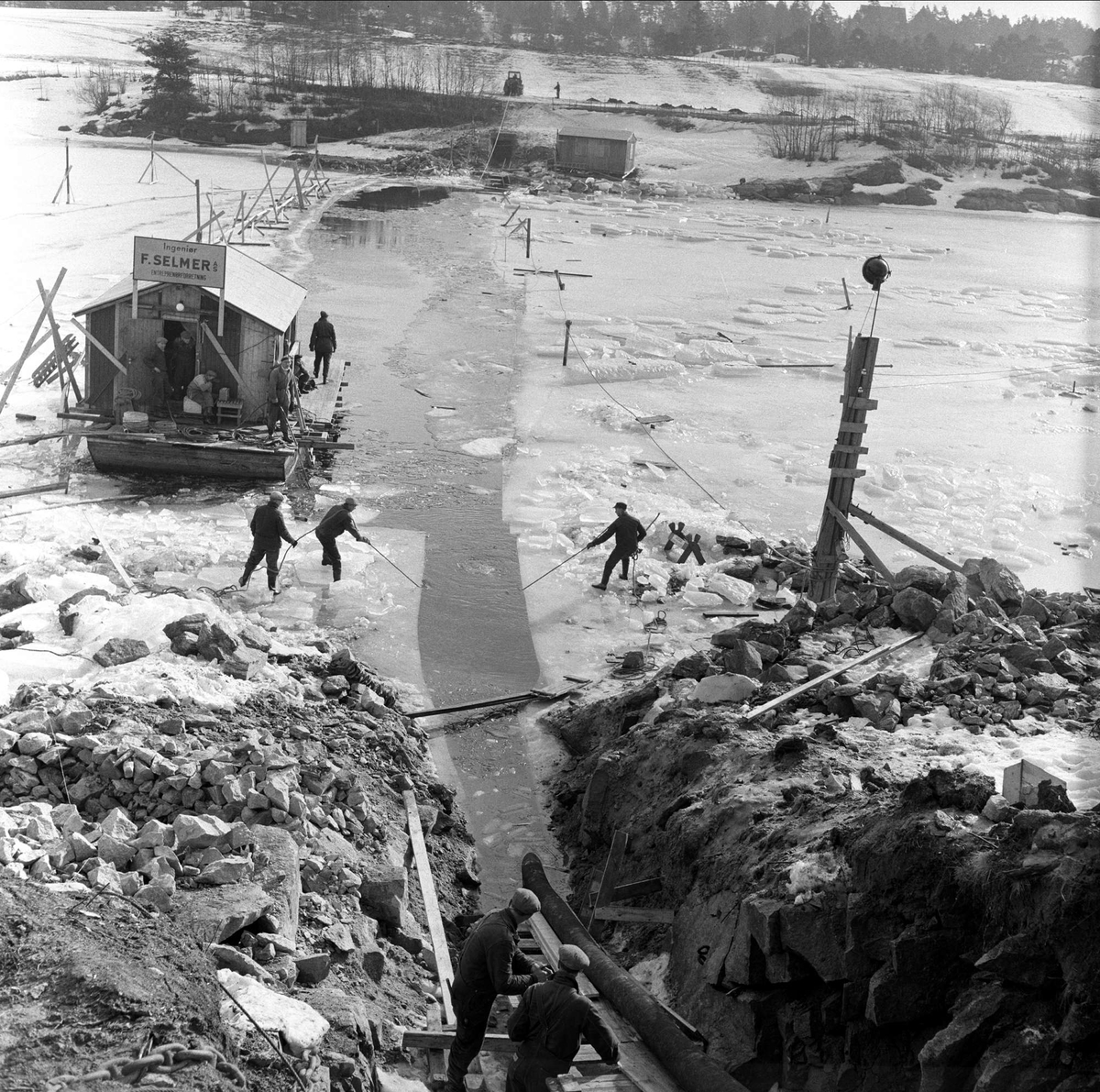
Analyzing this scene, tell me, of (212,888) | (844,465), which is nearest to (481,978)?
(212,888)

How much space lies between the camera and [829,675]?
34.2ft

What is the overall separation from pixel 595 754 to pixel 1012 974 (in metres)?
5.19

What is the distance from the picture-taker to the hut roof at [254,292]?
16.9 m

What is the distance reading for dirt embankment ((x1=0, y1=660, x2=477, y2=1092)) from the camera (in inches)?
203

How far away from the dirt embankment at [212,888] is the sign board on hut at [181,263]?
27.2ft

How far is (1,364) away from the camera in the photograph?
19688 millimetres

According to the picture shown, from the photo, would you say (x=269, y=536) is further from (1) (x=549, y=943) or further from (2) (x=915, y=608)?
(2) (x=915, y=608)

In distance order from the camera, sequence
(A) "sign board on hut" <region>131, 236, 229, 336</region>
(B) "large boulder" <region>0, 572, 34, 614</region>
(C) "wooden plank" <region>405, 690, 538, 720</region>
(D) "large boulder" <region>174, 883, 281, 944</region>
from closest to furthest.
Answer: (D) "large boulder" <region>174, 883, 281, 944</region>
(B) "large boulder" <region>0, 572, 34, 614</region>
(C) "wooden plank" <region>405, 690, 538, 720</region>
(A) "sign board on hut" <region>131, 236, 229, 336</region>

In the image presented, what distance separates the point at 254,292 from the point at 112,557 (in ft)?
21.1

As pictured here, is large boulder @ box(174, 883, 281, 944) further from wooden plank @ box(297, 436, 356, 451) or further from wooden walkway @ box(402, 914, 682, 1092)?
wooden plank @ box(297, 436, 356, 451)

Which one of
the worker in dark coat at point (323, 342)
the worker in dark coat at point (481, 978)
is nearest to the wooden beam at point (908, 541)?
the worker in dark coat at point (481, 978)

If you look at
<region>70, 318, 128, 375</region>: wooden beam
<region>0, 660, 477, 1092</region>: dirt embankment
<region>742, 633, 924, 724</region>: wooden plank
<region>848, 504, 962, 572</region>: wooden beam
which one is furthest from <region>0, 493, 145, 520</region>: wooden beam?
<region>742, 633, 924, 724</region>: wooden plank

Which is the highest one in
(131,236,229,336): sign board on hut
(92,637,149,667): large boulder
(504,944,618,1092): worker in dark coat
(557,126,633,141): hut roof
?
(557,126,633,141): hut roof

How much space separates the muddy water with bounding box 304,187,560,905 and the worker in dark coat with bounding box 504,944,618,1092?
3.06 metres
